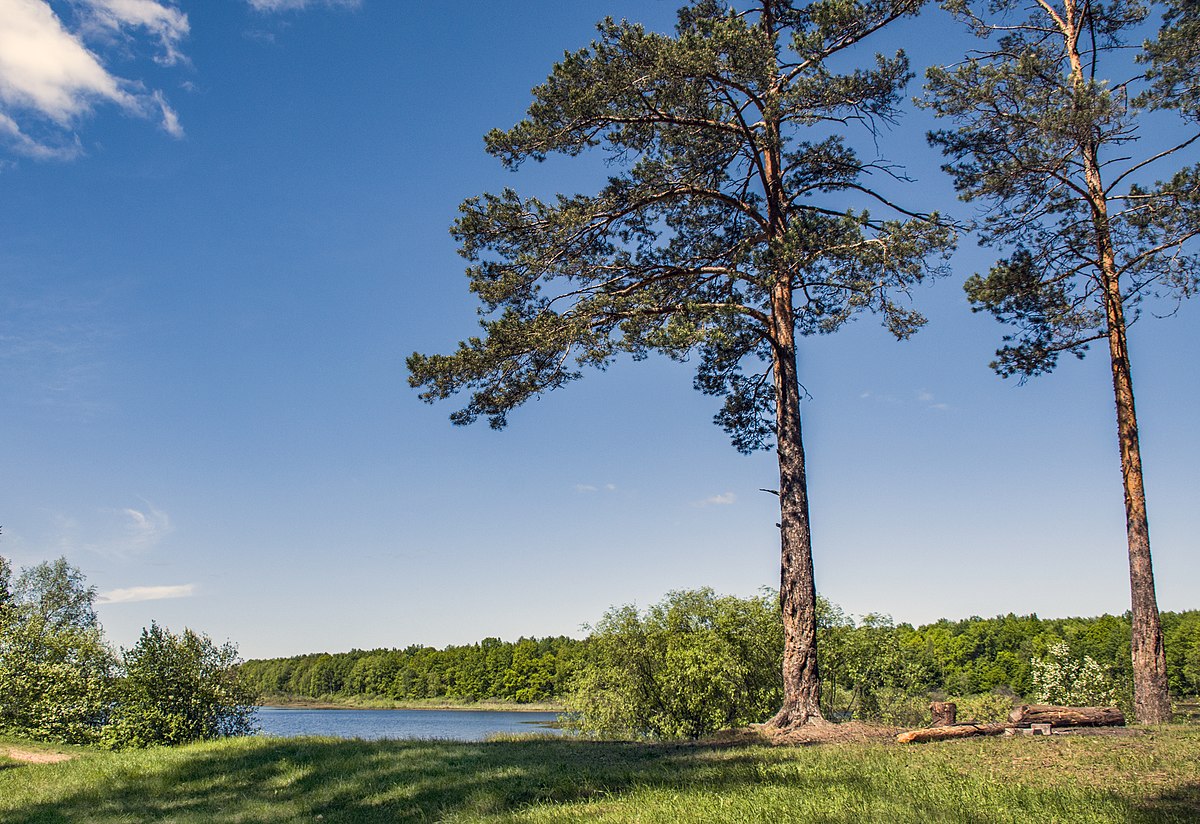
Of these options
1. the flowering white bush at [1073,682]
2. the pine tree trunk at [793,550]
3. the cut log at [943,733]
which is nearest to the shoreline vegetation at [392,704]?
the flowering white bush at [1073,682]

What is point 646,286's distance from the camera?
55.2 feet

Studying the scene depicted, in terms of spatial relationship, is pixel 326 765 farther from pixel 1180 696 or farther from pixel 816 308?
pixel 1180 696

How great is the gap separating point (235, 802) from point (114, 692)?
15.2 metres

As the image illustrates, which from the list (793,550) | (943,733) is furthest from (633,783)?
(793,550)

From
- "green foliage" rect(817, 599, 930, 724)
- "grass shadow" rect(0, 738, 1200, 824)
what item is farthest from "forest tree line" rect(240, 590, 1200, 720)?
"grass shadow" rect(0, 738, 1200, 824)

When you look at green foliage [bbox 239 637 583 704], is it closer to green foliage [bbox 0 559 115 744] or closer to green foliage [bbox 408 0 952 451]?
green foliage [bbox 0 559 115 744]

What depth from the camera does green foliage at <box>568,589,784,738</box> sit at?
26.9 meters

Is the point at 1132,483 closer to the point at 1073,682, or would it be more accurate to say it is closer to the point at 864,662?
the point at 864,662

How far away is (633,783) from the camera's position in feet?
28.4

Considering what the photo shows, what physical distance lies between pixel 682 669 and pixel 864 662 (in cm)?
1013

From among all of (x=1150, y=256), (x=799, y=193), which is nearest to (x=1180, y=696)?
(x=1150, y=256)

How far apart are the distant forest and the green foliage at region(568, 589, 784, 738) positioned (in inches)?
123

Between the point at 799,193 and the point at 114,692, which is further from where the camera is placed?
the point at 114,692

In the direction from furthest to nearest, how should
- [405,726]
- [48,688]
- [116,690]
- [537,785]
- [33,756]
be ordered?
[405,726] < [48,688] < [116,690] < [33,756] < [537,785]
